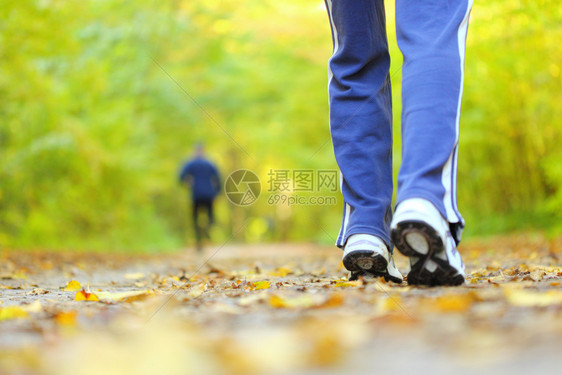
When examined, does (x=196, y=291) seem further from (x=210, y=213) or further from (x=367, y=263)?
(x=210, y=213)

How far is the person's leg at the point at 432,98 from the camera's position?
Result: 5.09 ft

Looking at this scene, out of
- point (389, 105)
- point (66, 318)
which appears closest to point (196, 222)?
point (389, 105)

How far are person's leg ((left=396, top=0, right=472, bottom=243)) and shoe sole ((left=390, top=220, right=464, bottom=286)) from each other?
0.07 m

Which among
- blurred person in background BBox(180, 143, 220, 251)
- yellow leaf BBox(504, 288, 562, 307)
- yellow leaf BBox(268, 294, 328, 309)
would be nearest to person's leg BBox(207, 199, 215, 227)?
blurred person in background BBox(180, 143, 220, 251)

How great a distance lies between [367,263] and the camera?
1858mm

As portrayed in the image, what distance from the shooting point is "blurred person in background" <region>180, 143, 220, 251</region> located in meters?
9.22

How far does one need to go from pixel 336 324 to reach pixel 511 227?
25.1 feet

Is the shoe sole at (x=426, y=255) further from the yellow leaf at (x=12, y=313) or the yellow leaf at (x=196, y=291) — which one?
the yellow leaf at (x=12, y=313)

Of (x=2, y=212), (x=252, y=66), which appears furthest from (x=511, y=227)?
(x=252, y=66)

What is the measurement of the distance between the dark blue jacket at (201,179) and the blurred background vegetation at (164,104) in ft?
3.05

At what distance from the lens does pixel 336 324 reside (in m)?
0.97

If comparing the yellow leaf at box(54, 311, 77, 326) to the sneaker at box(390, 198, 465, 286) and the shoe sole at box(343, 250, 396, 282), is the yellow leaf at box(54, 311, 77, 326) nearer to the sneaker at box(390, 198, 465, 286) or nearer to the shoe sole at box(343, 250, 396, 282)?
the sneaker at box(390, 198, 465, 286)

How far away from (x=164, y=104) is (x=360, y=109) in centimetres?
1436

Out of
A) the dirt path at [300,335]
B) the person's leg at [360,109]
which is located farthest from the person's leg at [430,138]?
the person's leg at [360,109]
